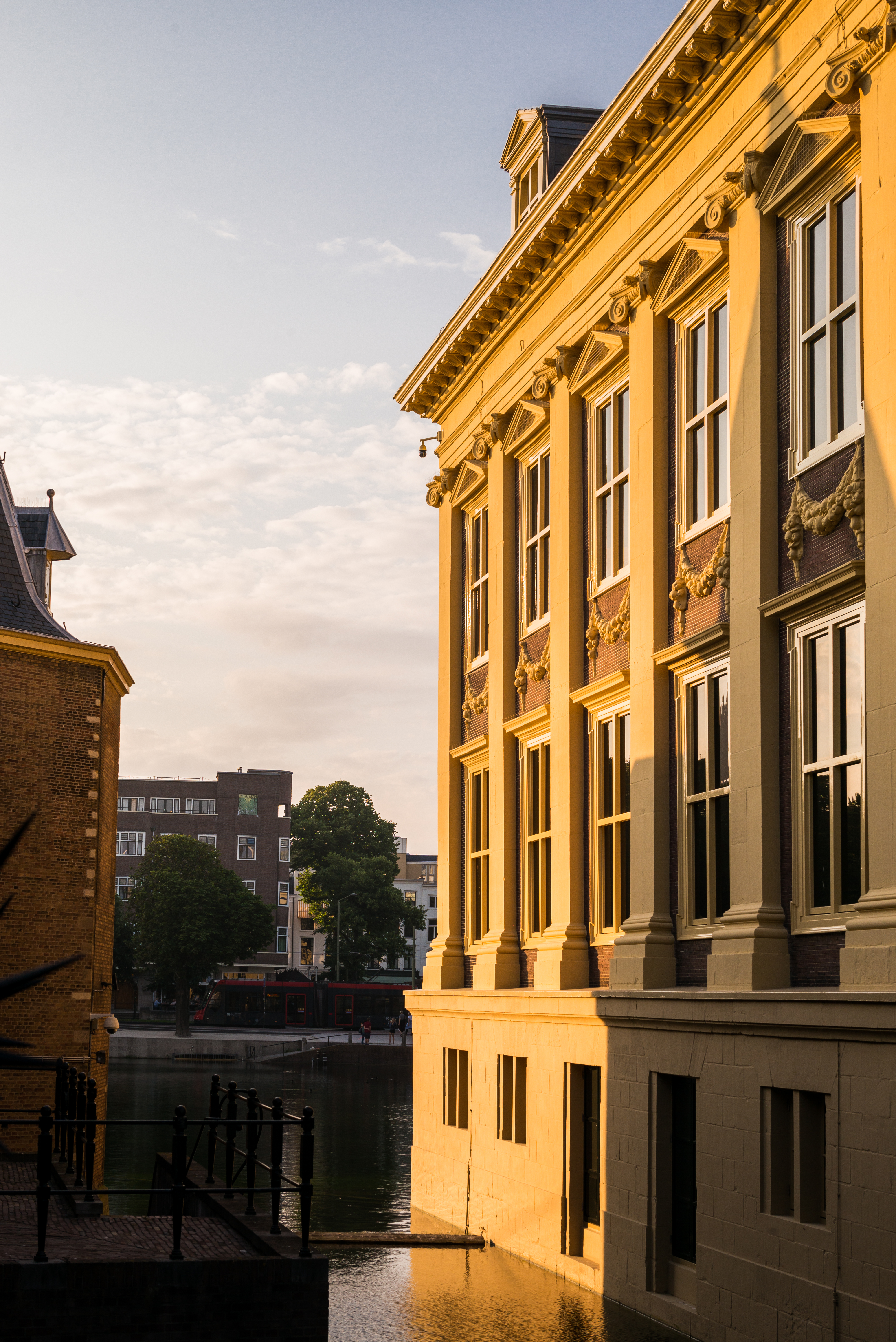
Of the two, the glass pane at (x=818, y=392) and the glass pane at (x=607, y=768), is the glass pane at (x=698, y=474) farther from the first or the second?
the glass pane at (x=607, y=768)

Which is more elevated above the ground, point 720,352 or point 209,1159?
point 720,352

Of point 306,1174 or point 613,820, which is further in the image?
point 613,820

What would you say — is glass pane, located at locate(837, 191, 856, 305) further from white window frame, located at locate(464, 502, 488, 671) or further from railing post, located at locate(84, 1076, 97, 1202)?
white window frame, located at locate(464, 502, 488, 671)

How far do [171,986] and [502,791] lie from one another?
77251 mm

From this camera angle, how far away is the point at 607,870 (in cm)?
1998

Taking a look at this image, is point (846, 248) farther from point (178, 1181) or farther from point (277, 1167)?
point (178, 1181)

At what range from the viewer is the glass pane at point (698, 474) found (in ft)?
56.5

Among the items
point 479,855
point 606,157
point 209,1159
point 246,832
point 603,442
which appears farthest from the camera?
point 246,832

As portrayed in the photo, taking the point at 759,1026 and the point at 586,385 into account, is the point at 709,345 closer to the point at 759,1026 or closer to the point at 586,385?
the point at 586,385

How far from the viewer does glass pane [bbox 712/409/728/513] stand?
1677 cm

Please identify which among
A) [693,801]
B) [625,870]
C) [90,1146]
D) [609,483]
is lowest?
[90,1146]

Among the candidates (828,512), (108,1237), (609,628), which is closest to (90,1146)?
(108,1237)

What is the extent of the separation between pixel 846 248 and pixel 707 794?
19.3 feet

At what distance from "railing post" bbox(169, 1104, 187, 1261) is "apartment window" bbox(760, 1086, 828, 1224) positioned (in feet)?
17.7
